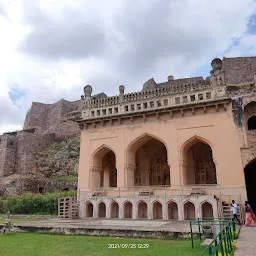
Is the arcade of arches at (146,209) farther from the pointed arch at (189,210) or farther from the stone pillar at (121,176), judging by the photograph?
the stone pillar at (121,176)

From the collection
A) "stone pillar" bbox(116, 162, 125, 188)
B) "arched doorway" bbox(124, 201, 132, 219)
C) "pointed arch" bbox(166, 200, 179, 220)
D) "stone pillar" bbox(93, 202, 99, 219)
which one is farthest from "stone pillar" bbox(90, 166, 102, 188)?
"pointed arch" bbox(166, 200, 179, 220)

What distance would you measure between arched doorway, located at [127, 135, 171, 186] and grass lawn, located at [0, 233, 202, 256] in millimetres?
10813

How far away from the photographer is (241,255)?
5.48m

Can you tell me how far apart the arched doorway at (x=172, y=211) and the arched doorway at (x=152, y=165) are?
4856mm

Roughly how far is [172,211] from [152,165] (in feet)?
18.8

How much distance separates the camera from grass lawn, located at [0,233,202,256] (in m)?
6.77

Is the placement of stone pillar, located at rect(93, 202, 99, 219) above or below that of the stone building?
below

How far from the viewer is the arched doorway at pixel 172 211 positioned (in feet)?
48.0

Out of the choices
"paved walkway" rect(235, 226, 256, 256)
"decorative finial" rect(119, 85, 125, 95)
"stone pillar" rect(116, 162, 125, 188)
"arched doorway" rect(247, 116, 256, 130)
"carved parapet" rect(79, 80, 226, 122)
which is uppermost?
"decorative finial" rect(119, 85, 125, 95)

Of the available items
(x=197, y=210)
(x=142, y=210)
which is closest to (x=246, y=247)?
(x=197, y=210)

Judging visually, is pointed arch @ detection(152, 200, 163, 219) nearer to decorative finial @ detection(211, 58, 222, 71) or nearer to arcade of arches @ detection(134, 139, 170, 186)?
arcade of arches @ detection(134, 139, 170, 186)

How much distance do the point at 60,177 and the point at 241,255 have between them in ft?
89.2

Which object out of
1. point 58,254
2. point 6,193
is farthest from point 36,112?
point 58,254

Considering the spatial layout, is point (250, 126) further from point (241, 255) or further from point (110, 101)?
point (241, 255)
